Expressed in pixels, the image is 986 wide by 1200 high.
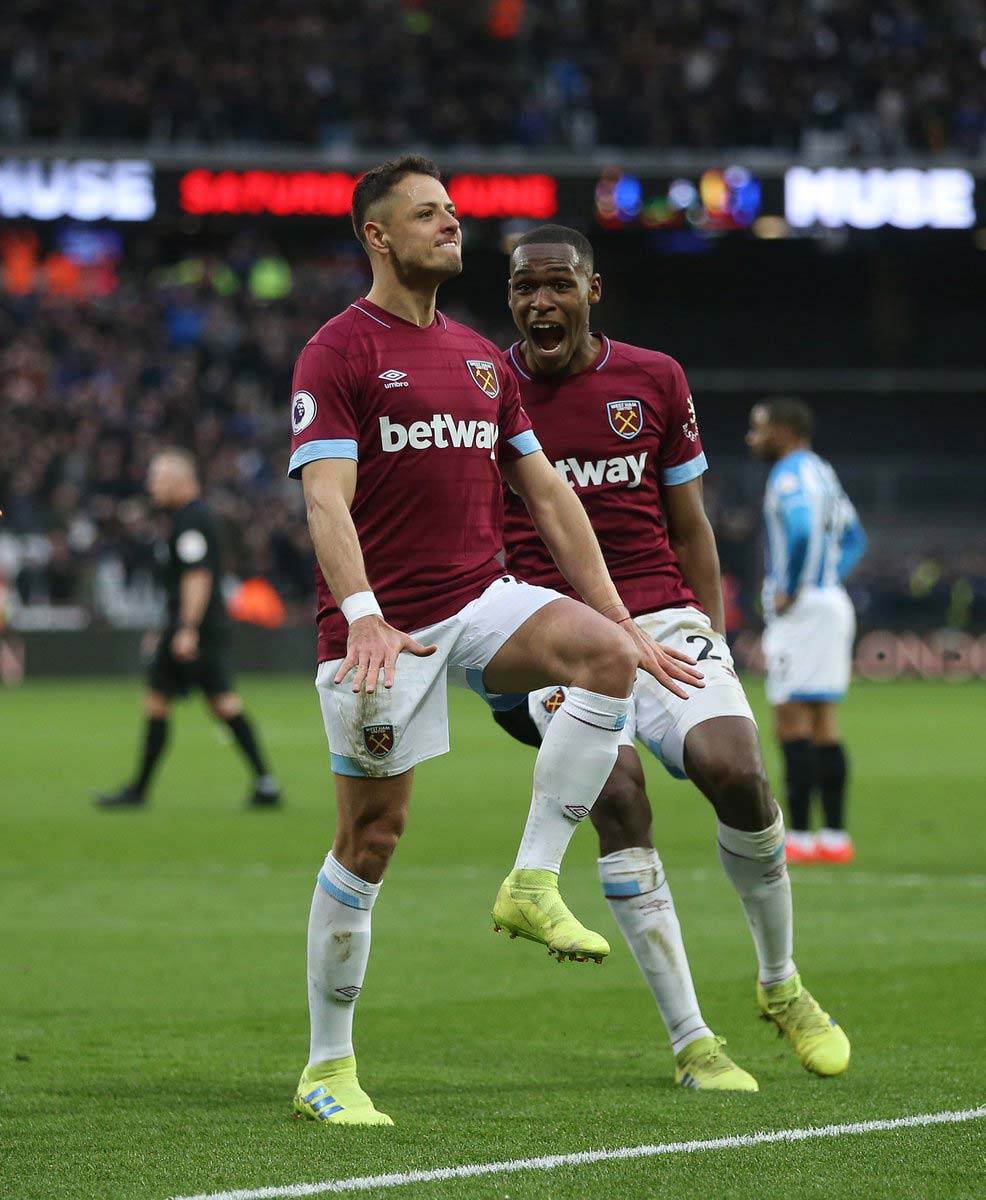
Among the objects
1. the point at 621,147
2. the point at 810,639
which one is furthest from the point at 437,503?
the point at 621,147

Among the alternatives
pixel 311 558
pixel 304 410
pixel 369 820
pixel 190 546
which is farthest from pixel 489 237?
pixel 369 820

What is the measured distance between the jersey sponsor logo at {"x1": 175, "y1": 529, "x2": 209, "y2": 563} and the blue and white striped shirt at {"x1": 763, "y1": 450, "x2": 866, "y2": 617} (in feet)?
14.0

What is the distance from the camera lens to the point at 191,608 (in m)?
13.2

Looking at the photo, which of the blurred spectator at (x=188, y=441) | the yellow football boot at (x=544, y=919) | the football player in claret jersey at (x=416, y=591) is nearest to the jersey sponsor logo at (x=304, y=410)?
the football player in claret jersey at (x=416, y=591)

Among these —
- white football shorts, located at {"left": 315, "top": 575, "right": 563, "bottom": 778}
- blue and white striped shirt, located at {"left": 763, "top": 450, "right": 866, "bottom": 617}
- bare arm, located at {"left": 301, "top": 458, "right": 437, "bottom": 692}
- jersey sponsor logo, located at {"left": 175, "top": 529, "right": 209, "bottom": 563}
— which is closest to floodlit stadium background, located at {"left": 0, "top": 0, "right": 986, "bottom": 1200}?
white football shorts, located at {"left": 315, "top": 575, "right": 563, "bottom": 778}

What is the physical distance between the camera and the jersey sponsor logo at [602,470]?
596cm

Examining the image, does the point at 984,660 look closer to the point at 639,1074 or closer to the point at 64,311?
the point at 64,311

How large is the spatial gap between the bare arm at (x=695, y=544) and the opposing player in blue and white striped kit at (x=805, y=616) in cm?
454

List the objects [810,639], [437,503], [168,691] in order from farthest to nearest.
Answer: [168,691] → [810,639] → [437,503]

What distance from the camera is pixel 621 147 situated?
3316cm

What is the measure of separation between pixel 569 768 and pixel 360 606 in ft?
2.38

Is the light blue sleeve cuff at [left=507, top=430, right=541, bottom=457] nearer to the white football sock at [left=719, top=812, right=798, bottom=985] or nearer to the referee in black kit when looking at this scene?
the white football sock at [left=719, top=812, right=798, bottom=985]

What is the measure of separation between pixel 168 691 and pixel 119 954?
5.39 metres

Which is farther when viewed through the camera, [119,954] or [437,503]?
[119,954]
